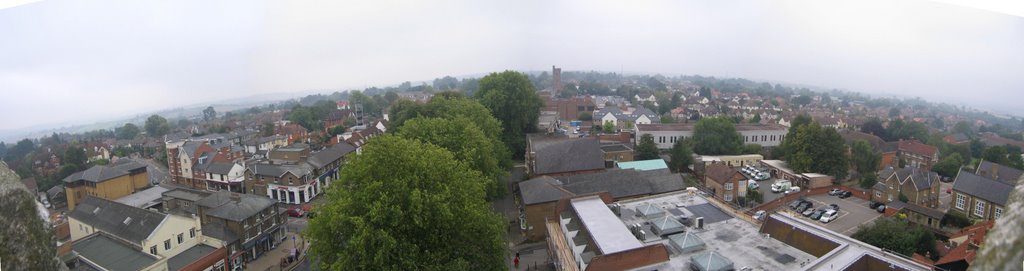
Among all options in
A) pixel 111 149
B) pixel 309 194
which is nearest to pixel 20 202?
pixel 309 194

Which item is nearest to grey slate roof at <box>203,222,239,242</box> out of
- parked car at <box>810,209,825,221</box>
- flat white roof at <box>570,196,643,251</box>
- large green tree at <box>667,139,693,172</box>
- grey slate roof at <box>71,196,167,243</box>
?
grey slate roof at <box>71,196,167,243</box>

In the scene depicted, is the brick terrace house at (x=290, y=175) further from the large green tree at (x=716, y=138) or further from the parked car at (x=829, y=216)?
the large green tree at (x=716, y=138)

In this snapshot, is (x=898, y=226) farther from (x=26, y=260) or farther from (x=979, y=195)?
(x=26, y=260)

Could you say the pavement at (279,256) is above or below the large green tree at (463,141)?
below

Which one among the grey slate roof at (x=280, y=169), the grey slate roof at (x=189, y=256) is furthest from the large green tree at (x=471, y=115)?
the grey slate roof at (x=189, y=256)

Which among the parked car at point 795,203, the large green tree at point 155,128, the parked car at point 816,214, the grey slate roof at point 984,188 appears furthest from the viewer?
the large green tree at point 155,128

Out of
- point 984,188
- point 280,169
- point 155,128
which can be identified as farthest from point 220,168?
point 155,128
